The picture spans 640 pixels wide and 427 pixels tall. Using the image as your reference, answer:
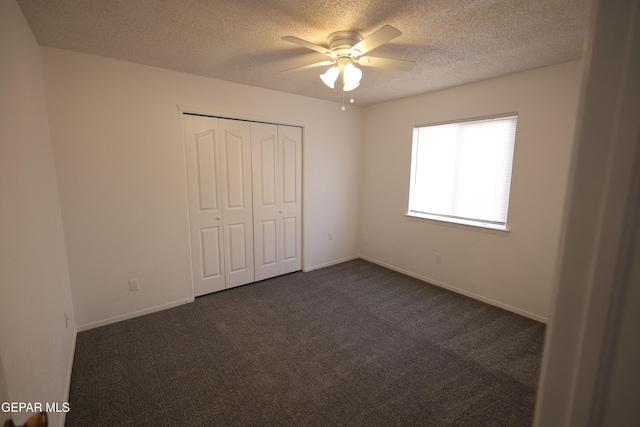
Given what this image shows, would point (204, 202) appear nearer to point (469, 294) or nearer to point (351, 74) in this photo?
point (351, 74)

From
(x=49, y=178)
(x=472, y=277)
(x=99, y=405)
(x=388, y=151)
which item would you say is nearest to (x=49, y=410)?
(x=99, y=405)

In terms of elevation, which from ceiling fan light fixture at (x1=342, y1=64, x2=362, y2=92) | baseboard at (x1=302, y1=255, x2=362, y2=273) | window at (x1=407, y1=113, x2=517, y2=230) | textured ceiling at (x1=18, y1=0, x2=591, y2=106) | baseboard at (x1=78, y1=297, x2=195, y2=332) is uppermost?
textured ceiling at (x1=18, y1=0, x2=591, y2=106)

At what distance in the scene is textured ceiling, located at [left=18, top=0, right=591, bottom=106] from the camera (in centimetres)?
170

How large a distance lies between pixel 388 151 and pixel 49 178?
3.76 m

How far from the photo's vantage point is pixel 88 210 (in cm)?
251

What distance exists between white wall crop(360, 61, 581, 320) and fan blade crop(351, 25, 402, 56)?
72.8 inches

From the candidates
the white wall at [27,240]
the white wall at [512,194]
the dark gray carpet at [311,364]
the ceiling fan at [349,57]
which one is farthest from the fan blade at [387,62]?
the dark gray carpet at [311,364]

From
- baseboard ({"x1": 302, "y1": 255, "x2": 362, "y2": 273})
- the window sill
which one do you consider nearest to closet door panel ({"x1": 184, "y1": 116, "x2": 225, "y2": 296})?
baseboard ({"x1": 302, "y1": 255, "x2": 362, "y2": 273})

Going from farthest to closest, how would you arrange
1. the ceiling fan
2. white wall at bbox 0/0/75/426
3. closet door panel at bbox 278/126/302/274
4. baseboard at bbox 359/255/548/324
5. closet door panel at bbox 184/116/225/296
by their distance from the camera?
closet door panel at bbox 278/126/302/274 → closet door panel at bbox 184/116/225/296 → baseboard at bbox 359/255/548/324 → the ceiling fan → white wall at bbox 0/0/75/426

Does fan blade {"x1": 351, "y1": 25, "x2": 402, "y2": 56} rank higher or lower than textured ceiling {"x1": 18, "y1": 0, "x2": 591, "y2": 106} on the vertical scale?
lower

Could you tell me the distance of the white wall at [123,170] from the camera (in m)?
2.39

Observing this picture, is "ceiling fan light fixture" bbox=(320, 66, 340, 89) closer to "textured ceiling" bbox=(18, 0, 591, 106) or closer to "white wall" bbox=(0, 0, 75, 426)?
"textured ceiling" bbox=(18, 0, 591, 106)

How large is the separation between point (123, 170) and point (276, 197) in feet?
5.64

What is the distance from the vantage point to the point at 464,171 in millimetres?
3385
